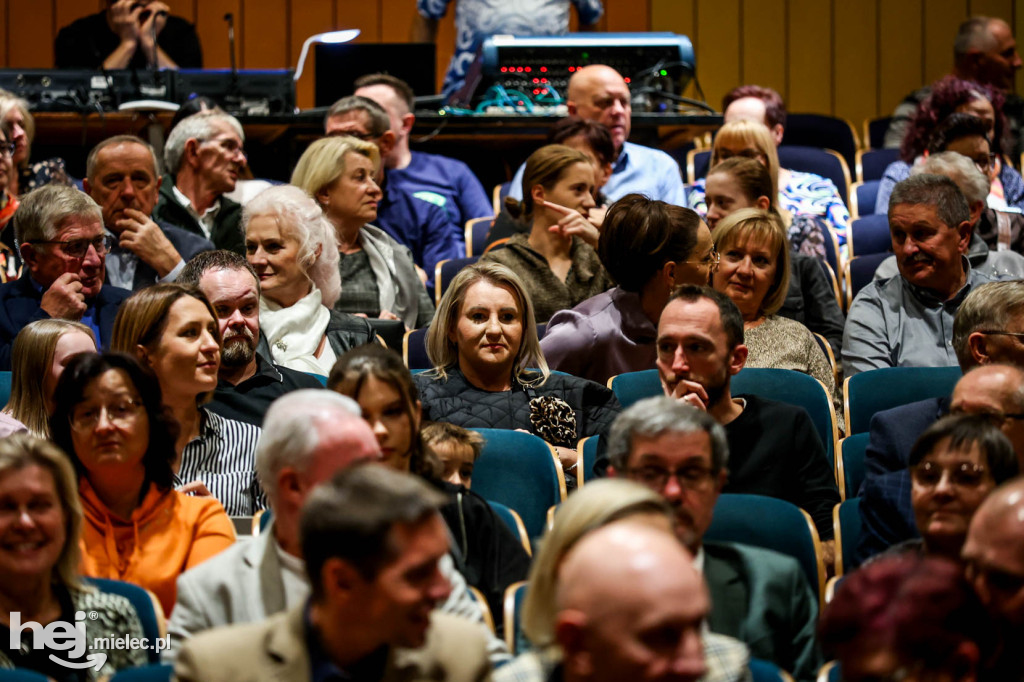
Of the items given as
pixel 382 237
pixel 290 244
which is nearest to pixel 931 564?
pixel 290 244

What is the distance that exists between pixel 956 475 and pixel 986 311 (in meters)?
0.89

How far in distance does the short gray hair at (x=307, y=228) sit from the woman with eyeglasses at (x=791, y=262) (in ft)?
3.60

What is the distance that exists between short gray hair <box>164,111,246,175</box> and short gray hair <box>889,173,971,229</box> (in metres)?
2.02

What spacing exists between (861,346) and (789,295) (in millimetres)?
301

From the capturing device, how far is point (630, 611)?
4.82 feet

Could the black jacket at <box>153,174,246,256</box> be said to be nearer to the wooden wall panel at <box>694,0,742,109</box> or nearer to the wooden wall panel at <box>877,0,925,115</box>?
the wooden wall panel at <box>694,0,742,109</box>

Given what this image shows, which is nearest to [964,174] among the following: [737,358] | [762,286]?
[762,286]

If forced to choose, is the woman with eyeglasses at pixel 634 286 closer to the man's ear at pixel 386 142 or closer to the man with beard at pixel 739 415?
the man with beard at pixel 739 415

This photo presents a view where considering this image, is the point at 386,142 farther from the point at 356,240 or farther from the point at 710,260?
the point at 710,260

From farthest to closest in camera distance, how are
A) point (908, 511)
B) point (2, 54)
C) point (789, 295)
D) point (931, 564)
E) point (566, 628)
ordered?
point (2, 54), point (789, 295), point (908, 511), point (931, 564), point (566, 628)

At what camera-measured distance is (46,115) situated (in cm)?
473

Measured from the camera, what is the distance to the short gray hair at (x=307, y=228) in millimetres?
3541

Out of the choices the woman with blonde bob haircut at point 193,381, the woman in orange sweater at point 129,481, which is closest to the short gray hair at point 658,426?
the woman in orange sweater at point 129,481

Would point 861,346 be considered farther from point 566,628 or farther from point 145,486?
point 566,628
